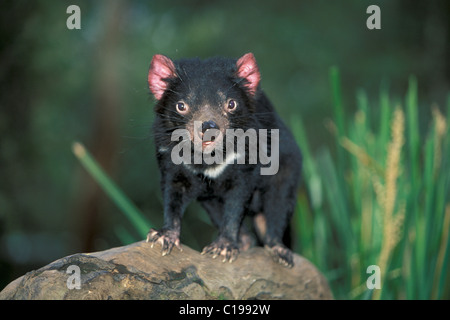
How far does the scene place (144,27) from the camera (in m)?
5.42

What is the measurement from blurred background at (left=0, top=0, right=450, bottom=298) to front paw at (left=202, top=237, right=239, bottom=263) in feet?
1.86

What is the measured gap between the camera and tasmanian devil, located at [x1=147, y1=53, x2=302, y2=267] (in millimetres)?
2162

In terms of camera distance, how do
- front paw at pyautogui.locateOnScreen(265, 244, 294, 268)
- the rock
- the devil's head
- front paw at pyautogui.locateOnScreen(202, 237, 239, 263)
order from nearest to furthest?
the rock
the devil's head
front paw at pyautogui.locateOnScreen(202, 237, 239, 263)
front paw at pyautogui.locateOnScreen(265, 244, 294, 268)

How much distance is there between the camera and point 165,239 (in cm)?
220

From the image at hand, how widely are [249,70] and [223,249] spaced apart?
2.43 feet

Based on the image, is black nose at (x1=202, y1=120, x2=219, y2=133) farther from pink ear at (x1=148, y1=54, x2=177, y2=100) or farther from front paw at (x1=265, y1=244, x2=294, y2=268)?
front paw at (x1=265, y1=244, x2=294, y2=268)

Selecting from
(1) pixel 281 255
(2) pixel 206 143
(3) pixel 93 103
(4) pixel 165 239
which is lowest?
(1) pixel 281 255

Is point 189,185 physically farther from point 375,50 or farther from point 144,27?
point 375,50

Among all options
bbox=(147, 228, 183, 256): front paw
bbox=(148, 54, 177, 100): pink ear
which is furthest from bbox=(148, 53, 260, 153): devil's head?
bbox=(147, 228, 183, 256): front paw

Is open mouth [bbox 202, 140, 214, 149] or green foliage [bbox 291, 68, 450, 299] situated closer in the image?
open mouth [bbox 202, 140, 214, 149]

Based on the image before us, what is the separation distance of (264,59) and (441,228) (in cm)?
560

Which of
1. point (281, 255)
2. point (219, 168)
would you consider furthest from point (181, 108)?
point (281, 255)

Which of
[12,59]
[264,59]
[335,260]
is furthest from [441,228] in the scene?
[264,59]

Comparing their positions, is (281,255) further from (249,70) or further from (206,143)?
(249,70)
